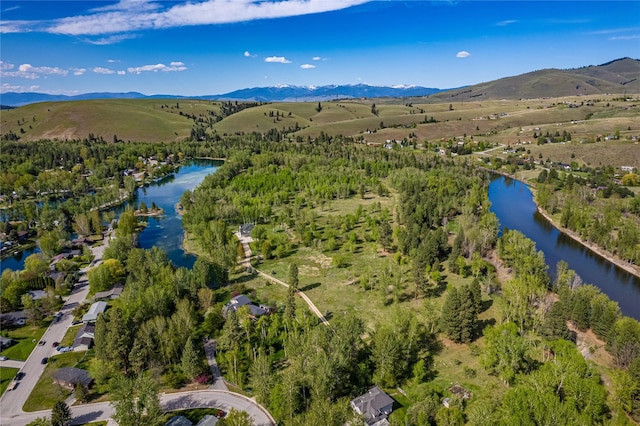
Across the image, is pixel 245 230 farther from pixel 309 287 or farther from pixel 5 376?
pixel 5 376

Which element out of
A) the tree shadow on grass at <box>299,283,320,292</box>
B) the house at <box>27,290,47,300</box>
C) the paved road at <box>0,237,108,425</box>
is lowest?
the tree shadow on grass at <box>299,283,320,292</box>

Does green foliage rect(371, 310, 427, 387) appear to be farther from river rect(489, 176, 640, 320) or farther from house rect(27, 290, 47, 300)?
house rect(27, 290, 47, 300)

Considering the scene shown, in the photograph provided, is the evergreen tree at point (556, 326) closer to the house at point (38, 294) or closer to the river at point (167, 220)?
the river at point (167, 220)

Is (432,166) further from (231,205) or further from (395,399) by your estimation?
(395,399)

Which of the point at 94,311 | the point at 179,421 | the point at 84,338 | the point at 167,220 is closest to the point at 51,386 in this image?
the point at 84,338

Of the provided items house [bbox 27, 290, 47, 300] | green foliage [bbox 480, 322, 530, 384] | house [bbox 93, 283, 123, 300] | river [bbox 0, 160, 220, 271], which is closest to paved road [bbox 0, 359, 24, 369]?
house [bbox 93, 283, 123, 300]

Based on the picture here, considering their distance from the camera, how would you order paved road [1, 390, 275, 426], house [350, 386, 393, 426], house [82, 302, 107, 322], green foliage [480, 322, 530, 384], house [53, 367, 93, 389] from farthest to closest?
house [82, 302, 107, 322], house [53, 367, 93, 389], green foliage [480, 322, 530, 384], paved road [1, 390, 275, 426], house [350, 386, 393, 426]

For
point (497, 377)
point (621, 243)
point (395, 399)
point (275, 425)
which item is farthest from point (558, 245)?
point (275, 425)
